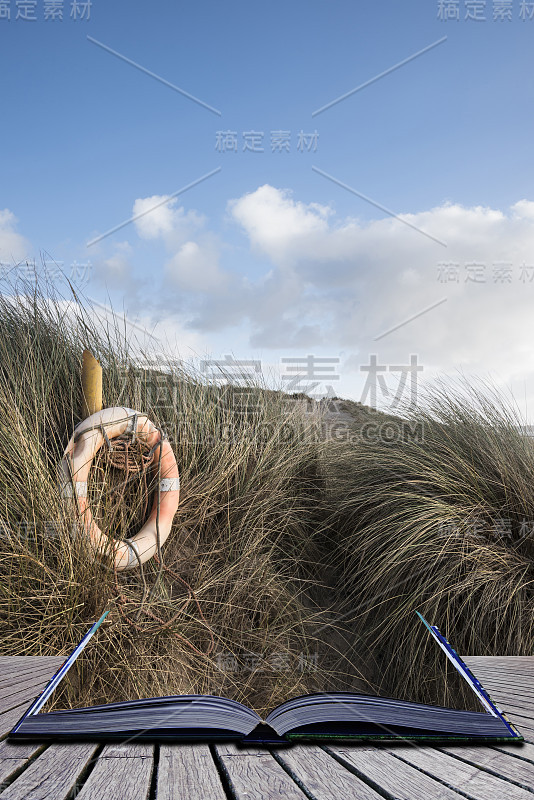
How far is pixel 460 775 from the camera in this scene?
3.96 feet

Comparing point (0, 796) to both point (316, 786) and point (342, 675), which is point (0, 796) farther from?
point (342, 675)

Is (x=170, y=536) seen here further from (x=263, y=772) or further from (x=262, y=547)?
(x=263, y=772)

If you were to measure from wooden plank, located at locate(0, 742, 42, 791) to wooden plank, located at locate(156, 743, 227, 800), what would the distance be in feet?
0.98

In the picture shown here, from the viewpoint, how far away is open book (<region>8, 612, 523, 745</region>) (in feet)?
4.37

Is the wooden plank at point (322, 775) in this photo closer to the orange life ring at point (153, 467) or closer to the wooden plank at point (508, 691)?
the wooden plank at point (508, 691)

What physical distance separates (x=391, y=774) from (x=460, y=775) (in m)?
0.15

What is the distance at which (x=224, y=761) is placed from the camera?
4.08ft

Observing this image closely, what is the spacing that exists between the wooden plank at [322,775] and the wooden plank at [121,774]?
0.30 meters

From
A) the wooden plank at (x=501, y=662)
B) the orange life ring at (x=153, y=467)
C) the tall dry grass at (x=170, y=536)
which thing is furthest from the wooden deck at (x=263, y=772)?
the orange life ring at (x=153, y=467)

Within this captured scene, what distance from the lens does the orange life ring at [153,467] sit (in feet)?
12.9

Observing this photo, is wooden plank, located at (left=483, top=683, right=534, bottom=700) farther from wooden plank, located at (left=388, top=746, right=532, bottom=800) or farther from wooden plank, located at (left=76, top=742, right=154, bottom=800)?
wooden plank, located at (left=76, top=742, right=154, bottom=800)

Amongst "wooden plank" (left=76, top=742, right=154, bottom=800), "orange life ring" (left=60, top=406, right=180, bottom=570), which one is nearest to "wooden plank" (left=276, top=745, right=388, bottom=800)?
"wooden plank" (left=76, top=742, right=154, bottom=800)

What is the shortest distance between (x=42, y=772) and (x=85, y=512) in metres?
2.55

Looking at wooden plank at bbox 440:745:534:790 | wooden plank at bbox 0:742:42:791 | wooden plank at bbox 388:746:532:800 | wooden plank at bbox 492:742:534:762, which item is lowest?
wooden plank at bbox 492:742:534:762
